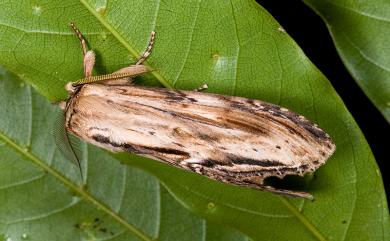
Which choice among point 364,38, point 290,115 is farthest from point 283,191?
point 364,38

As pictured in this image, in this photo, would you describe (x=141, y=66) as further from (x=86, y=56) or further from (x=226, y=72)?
(x=226, y=72)

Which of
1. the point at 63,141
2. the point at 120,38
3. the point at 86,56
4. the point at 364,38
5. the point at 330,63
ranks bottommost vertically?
the point at 63,141

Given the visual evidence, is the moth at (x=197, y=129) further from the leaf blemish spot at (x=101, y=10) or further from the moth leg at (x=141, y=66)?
the leaf blemish spot at (x=101, y=10)

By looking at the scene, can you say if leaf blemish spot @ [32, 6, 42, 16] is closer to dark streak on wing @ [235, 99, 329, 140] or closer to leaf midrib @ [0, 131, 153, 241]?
leaf midrib @ [0, 131, 153, 241]

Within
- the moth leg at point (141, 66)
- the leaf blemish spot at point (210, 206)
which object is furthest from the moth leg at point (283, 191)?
the moth leg at point (141, 66)

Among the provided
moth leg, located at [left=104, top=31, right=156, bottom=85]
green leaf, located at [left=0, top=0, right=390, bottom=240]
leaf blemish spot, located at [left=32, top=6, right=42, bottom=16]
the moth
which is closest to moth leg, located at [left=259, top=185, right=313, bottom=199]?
the moth

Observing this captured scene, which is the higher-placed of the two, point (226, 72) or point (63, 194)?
point (226, 72)
